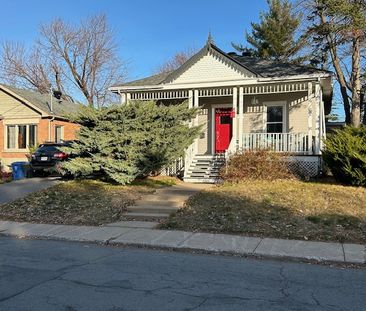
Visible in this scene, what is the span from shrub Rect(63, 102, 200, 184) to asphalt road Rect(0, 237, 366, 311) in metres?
7.21

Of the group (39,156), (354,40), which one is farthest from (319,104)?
(39,156)

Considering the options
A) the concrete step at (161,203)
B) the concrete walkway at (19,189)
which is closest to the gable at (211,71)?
the concrete walkway at (19,189)

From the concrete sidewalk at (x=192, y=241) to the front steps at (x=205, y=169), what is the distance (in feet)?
21.5

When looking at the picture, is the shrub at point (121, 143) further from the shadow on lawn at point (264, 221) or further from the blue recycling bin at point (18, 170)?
the blue recycling bin at point (18, 170)

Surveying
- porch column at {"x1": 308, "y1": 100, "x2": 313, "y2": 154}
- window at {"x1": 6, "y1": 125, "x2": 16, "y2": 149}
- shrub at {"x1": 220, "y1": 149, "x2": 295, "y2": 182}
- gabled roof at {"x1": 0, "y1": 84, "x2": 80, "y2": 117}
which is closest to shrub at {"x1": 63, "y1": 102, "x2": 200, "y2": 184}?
shrub at {"x1": 220, "y1": 149, "x2": 295, "y2": 182}

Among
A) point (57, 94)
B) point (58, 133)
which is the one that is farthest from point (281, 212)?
point (57, 94)

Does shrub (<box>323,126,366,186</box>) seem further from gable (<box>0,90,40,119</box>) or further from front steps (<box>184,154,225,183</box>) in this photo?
gable (<box>0,90,40,119</box>)

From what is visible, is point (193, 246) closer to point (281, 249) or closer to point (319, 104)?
point (281, 249)

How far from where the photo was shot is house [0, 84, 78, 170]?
89.6 feet

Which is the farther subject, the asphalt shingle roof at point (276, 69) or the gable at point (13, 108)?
the gable at point (13, 108)

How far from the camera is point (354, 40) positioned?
21875 mm

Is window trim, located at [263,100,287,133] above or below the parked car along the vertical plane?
above

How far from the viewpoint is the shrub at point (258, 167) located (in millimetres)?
15125

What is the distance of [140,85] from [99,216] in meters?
9.35
